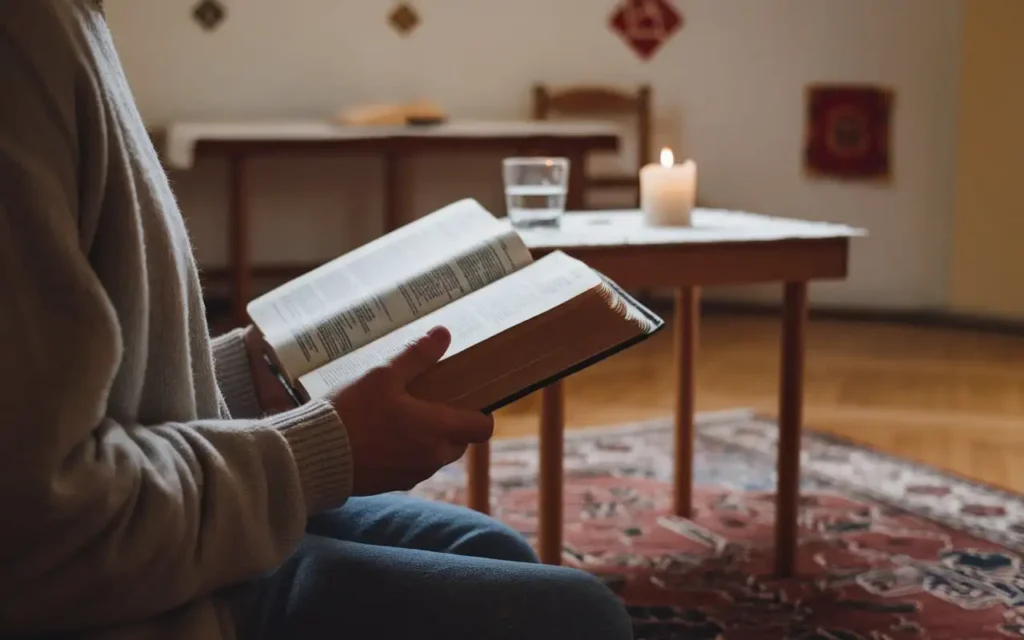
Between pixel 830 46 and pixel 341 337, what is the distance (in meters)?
3.57

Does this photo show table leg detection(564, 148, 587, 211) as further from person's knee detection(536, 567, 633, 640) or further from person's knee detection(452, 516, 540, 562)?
person's knee detection(536, 567, 633, 640)

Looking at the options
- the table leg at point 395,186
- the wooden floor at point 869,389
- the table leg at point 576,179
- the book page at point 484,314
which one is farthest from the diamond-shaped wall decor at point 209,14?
the book page at point 484,314

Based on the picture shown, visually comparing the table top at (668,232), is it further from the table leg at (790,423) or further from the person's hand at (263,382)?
the person's hand at (263,382)

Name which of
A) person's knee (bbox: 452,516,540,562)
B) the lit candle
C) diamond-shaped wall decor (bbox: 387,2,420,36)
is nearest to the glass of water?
the lit candle

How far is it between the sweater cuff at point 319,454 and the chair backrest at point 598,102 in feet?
11.2

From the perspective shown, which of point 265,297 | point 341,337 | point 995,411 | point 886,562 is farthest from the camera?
point 995,411

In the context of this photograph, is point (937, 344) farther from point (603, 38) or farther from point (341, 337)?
point (341, 337)

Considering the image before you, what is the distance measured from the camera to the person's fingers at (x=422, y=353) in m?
0.68

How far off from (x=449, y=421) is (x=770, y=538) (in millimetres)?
1217

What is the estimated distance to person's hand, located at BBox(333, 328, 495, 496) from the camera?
0.65 metres

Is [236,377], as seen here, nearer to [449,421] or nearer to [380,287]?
[380,287]

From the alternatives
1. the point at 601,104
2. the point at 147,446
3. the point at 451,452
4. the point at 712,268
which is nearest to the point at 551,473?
the point at 712,268

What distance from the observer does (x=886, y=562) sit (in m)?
1.67

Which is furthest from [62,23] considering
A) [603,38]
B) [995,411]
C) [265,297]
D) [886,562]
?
[603,38]
